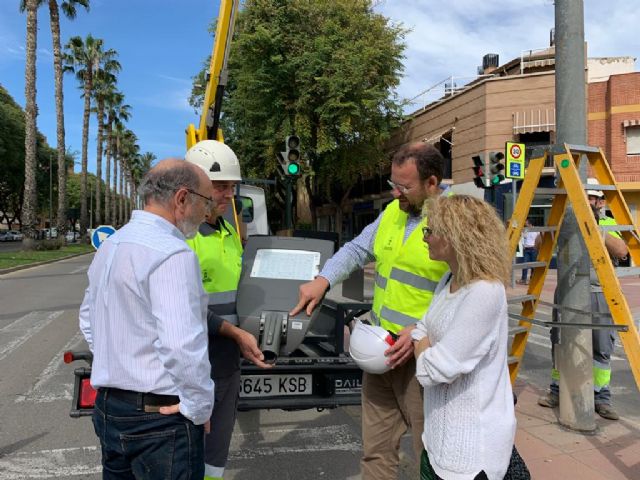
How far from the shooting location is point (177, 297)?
1.70 m

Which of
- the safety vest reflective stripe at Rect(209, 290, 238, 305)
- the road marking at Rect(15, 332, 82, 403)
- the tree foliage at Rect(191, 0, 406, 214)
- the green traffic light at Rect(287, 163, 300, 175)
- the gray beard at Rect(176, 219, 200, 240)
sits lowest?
the road marking at Rect(15, 332, 82, 403)

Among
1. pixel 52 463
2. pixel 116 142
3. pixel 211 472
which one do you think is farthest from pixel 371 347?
→ pixel 116 142

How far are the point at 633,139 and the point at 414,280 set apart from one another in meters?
22.3

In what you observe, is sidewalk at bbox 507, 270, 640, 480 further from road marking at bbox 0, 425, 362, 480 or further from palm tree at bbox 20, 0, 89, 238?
→ palm tree at bbox 20, 0, 89, 238

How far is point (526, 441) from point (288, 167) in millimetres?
8106

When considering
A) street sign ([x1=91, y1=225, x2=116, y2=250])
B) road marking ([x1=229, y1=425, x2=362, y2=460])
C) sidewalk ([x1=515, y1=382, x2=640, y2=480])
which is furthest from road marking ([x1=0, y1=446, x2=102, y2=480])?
street sign ([x1=91, y1=225, x2=116, y2=250])

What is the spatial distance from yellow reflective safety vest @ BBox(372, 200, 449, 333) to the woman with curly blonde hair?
0.40m

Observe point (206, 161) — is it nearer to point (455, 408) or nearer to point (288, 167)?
point (455, 408)

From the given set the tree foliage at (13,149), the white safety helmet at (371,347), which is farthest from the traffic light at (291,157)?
the tree foliage at (13,149)

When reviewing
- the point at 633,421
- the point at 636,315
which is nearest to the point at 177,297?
the point at 636,315

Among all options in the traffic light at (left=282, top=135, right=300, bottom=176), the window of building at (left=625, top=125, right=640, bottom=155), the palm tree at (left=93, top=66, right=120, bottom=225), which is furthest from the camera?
the palm tree at (left=93, top=66, right=120, bottom=225)

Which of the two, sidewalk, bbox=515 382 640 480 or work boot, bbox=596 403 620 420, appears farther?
work boot, bbox=596 403 620 420

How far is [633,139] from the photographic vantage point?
20.9m

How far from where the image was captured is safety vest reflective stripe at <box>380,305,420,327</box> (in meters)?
2.44
